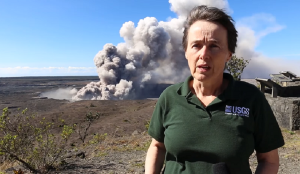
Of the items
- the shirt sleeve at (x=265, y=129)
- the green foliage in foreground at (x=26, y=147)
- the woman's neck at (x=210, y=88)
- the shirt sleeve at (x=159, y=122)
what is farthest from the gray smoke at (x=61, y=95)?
the shirt sleeve at (x=265, y=129)

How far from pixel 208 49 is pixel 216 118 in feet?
1.23

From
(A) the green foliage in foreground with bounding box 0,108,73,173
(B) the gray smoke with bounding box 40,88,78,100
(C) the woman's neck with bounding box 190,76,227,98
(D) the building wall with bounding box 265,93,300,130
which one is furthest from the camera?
(B) the gray smoke with bounding box 40,88,78,100

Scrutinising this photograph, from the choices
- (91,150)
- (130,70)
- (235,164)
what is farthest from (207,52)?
(130,70)

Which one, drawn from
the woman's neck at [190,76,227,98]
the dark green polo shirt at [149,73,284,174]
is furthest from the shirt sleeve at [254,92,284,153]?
the woman's neck at [190,76,227,98]

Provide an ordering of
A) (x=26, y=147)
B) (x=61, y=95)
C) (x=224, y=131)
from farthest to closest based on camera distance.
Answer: (x=61, y=95), (x=26, y=147), (x=224, y=131)

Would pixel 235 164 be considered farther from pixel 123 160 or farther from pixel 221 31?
pixel 123 160

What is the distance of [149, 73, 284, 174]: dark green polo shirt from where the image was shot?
131 centimetres

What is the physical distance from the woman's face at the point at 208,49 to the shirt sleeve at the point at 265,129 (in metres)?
0.29

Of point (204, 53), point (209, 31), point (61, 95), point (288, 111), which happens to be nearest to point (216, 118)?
point (204, 53)

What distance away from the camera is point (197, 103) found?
4.63ft

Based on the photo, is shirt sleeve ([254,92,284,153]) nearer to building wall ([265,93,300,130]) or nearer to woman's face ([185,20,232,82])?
woman's face ([185,20,232,82])

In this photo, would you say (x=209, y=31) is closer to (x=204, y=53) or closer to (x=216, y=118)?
(x=204, y=53)

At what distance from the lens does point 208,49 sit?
135cm

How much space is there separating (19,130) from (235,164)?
246 inches
